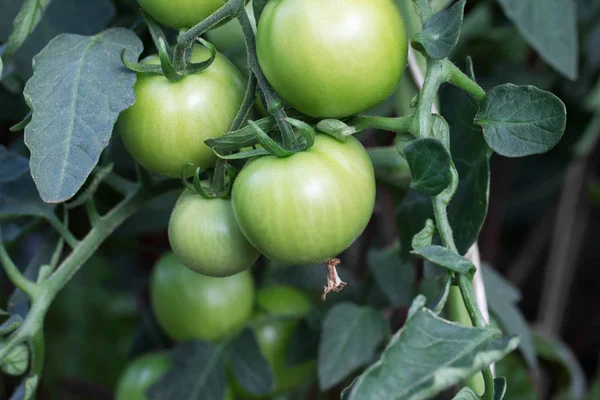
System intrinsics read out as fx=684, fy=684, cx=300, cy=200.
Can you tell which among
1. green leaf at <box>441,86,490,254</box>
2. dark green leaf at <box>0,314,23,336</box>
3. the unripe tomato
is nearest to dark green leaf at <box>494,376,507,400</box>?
green leaf at <box>441,86,490,254</box>

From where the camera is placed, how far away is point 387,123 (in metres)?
0.41

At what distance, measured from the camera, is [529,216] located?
1.37 meters

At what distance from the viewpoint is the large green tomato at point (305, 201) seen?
14.8 inches

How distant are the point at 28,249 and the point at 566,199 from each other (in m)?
1.04

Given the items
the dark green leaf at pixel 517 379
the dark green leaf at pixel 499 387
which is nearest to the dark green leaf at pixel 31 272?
the dark green leaf at pixel 499 387

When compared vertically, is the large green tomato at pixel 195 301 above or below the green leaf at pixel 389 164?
below

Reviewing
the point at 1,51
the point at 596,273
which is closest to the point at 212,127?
the point at 1,51

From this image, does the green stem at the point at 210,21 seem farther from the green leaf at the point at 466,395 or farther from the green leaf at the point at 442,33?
the green leaf at the point at 466,395

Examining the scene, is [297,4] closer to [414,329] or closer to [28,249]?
[414,329]

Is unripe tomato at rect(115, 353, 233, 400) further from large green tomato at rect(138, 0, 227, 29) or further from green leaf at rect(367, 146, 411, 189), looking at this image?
large green tomato at rect(138, 0, 227, 29)

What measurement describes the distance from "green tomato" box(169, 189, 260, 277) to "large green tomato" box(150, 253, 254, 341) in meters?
0.31

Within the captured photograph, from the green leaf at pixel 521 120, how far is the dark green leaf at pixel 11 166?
37 centimetres

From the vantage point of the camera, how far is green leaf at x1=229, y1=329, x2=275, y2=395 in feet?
2.33

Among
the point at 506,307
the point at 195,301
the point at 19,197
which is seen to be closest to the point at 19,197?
the point at 19,197
